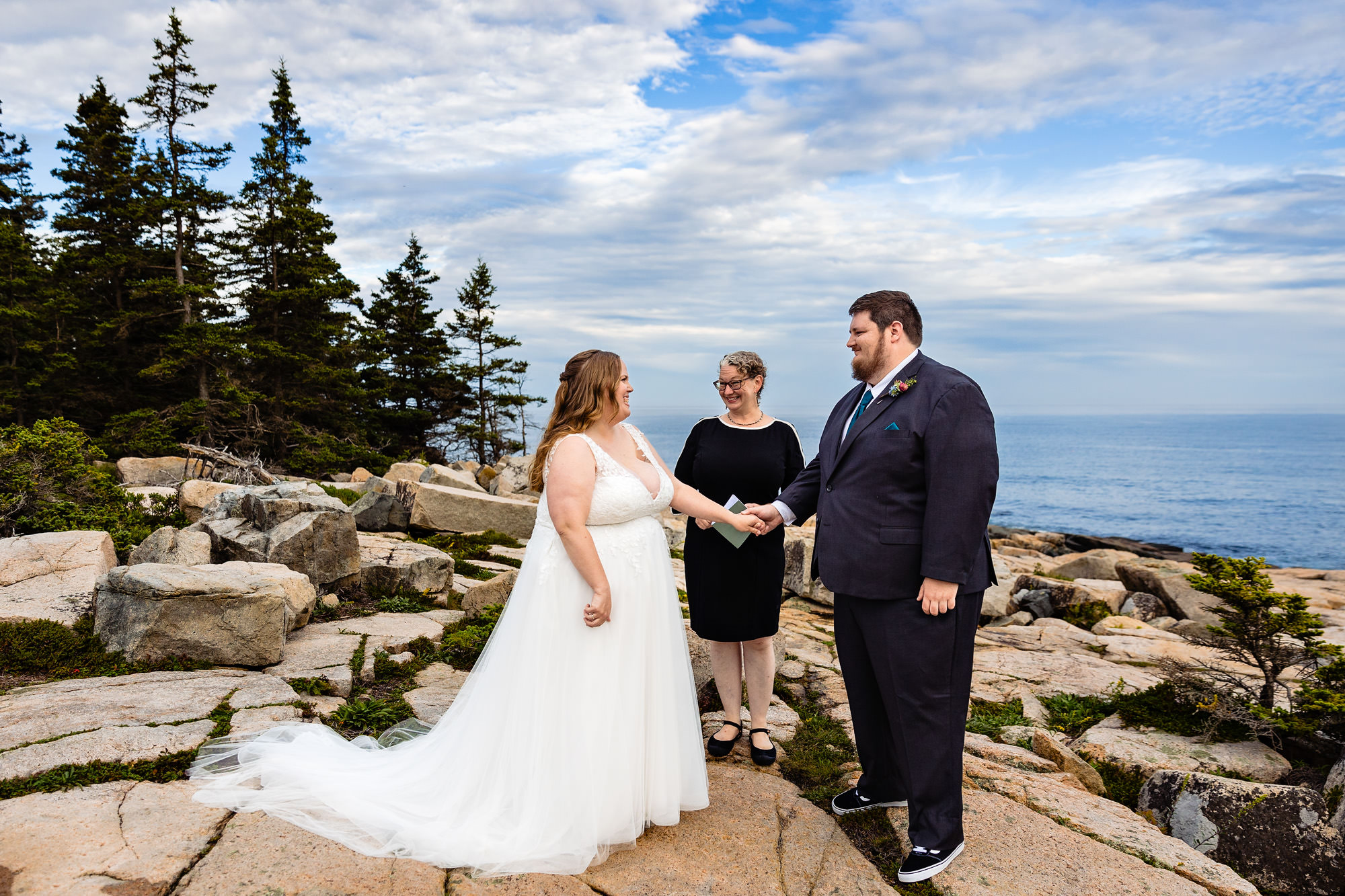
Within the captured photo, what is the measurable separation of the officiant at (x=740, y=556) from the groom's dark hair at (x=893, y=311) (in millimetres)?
1136

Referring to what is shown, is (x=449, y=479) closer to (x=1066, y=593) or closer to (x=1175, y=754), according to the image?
(x=1066, y=593)

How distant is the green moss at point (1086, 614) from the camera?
1098 cm

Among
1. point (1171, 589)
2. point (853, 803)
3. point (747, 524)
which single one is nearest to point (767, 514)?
point (747, 524)

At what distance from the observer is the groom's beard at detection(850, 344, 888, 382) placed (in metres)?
3.82

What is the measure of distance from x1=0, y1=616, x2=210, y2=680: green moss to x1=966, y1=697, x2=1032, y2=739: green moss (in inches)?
238

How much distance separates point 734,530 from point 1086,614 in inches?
366

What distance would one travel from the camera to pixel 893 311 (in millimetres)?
3797

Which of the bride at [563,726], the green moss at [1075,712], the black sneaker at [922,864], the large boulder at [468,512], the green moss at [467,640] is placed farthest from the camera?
the large boulder at [468,512]

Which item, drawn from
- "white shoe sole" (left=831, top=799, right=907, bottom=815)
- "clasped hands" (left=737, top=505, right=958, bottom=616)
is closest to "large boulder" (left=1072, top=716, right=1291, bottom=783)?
"white shoe sole" (left=831, top=799, right=907, bottom=815)

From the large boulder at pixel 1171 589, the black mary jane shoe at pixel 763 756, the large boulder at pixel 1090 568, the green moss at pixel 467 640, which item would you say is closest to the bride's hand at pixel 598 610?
the black mary jane shoe at pixel 763 756

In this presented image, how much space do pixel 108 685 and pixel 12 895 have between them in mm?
2632

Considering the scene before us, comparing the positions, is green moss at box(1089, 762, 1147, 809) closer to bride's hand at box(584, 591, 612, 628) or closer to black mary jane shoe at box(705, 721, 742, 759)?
black mary jane shoe at box(705, 721, 742, 759)

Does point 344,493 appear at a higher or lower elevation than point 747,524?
lower

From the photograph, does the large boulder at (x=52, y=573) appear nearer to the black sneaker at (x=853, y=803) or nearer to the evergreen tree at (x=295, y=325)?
the black sneaker at (x=853, y=803)
